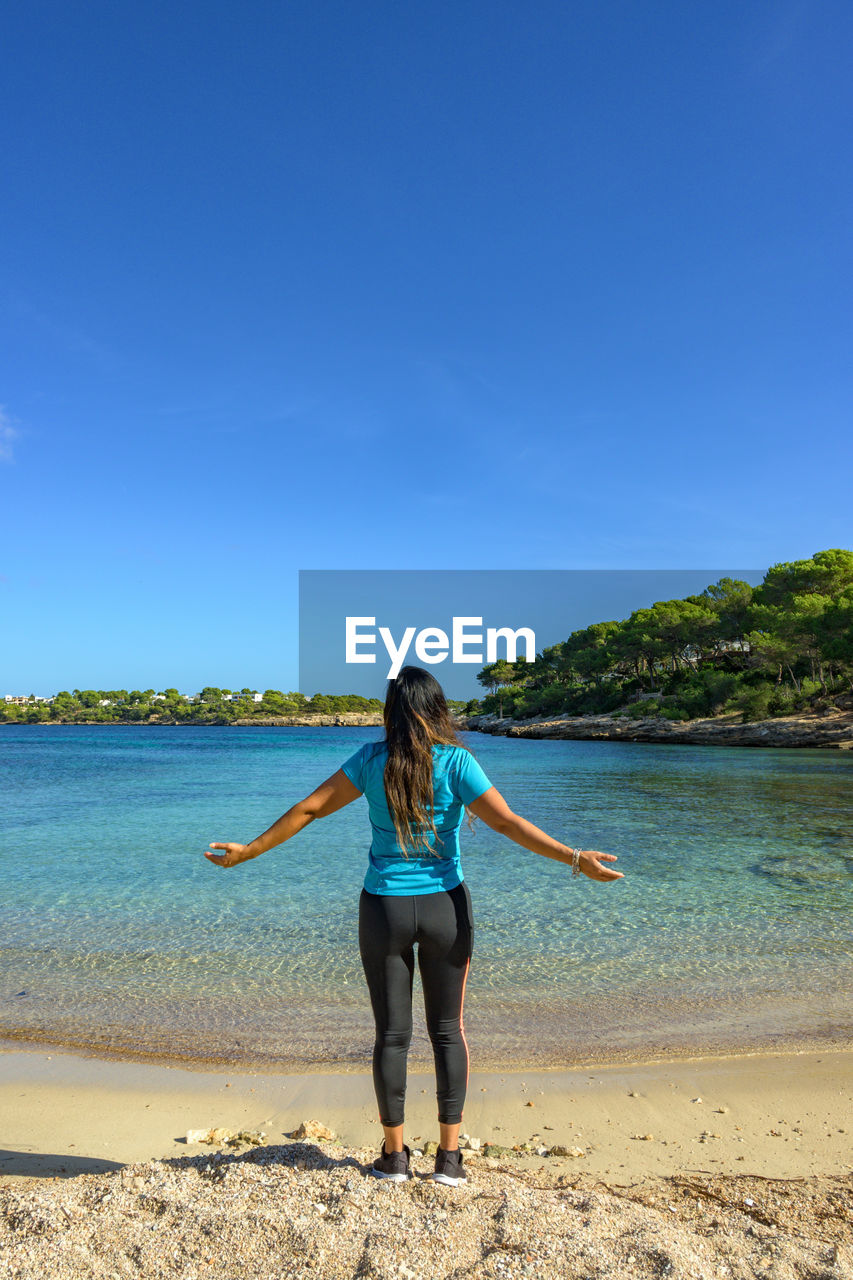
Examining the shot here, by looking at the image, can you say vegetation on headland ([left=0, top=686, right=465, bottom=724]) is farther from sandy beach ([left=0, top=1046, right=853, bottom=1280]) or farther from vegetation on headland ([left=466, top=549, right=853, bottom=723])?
sandy beach ([left=0, top=1046, right=853, bottom=1280])

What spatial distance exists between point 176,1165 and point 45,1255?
71 cm

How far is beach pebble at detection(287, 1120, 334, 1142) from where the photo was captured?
3.55m

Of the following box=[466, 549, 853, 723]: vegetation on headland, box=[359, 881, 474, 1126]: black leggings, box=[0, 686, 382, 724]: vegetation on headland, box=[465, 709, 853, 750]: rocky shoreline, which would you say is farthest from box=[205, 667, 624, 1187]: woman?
box=[0, 686, 382, 724]: vegetation on headland

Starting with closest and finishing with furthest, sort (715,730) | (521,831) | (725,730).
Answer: (521,831) < (725,730) < (715,730)

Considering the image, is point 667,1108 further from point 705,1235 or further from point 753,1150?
point 705,1235

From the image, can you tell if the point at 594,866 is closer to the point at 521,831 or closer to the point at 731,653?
the point at 521,831

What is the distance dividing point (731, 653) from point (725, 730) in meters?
20.2

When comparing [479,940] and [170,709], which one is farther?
[170,709]

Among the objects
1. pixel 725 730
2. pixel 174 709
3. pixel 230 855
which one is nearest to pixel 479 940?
pixel 230 855

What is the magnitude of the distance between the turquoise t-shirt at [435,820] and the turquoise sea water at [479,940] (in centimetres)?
265

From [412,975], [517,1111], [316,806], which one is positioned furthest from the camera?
[517,1111]

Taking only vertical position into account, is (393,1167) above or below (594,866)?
below

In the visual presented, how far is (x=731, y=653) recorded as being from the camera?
66.9m

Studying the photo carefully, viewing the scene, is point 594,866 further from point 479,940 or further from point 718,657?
point 718,657
